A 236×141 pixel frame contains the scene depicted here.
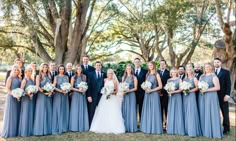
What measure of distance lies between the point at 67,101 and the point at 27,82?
3.75ft

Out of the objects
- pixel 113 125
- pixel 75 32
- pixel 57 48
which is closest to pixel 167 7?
pixel 75 32

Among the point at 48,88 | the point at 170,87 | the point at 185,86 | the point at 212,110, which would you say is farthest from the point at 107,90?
the point at 212,110

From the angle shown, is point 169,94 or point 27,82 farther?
point 169,94

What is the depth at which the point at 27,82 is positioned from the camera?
677cm

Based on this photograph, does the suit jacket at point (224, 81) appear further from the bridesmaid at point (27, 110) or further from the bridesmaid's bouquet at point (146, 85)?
the bridesmaid at point (27, 110)

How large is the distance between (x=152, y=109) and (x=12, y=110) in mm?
3464

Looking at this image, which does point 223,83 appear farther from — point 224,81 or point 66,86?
point 66,86

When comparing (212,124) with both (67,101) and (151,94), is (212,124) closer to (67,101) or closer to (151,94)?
(151,94)

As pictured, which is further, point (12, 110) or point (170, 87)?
point (170, 87)

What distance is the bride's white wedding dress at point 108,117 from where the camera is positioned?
7379 millimetres

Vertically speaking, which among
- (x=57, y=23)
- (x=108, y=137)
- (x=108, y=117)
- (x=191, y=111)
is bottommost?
(x=108, y=137)

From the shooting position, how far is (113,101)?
7555mm

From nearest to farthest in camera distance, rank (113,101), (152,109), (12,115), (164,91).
Answer: (12,115), (152,109), (113,101), (164,91)


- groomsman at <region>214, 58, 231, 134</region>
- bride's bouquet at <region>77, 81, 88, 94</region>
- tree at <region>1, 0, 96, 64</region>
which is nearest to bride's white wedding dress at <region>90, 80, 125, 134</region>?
bride's bouquet at <region>77, 81, 88, 94</region>
